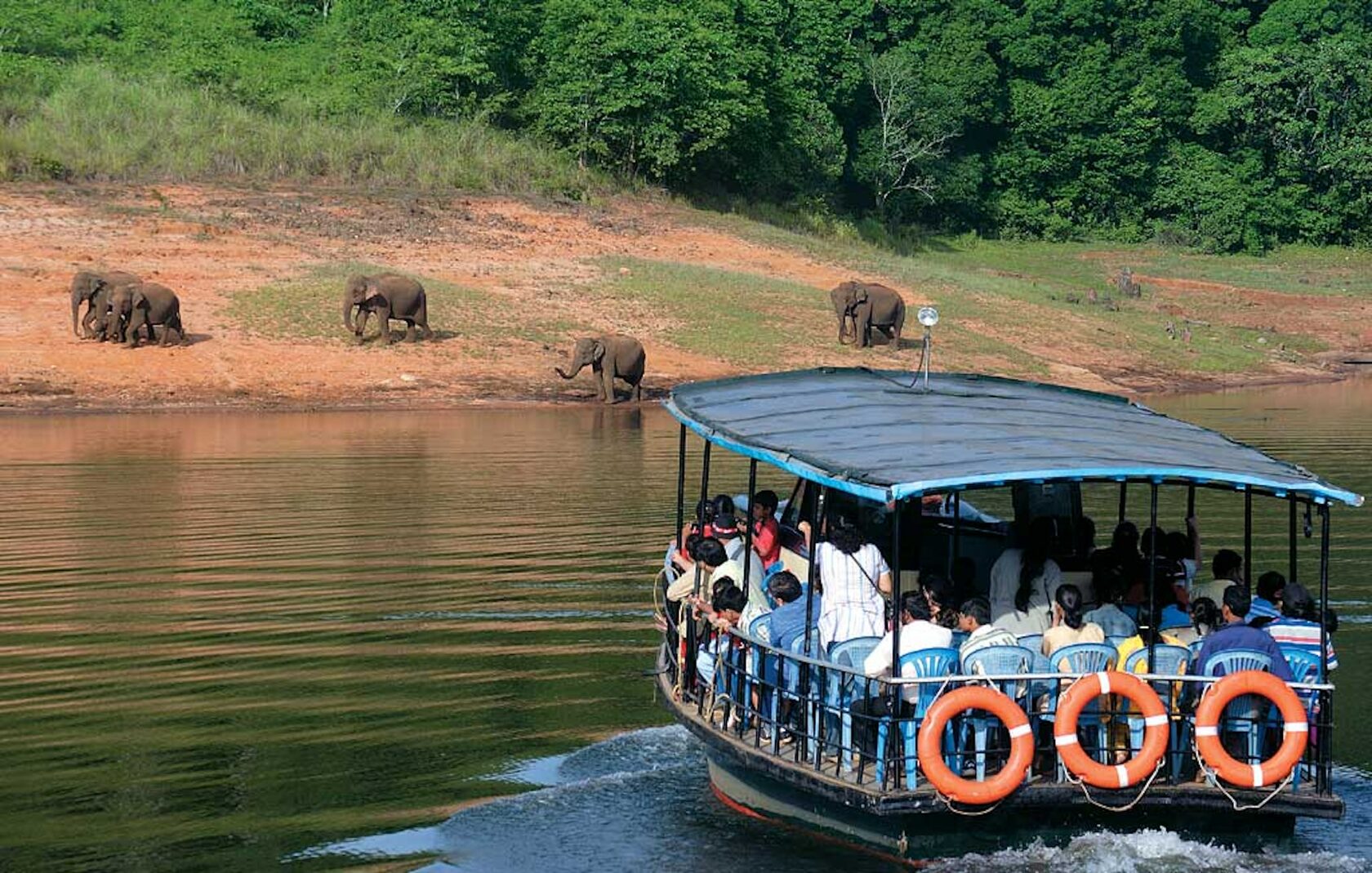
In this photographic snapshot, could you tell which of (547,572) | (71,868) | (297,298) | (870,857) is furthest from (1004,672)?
(297,298)

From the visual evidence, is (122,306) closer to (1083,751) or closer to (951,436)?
(951,436)

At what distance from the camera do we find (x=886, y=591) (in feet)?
40.5

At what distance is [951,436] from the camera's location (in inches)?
477

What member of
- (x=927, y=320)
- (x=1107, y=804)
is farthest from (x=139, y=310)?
(x=1107, y=804)

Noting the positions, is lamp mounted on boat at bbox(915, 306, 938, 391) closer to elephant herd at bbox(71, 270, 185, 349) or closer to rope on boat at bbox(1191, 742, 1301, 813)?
rope on boat at bbox(1191, 742, 1301, 813)

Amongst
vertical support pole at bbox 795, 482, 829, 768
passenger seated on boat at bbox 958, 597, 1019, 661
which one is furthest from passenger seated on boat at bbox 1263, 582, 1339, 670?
vertical support pole at bbox 795, 482, 829, 768

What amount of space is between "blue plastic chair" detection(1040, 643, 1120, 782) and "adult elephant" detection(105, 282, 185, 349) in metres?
29.8

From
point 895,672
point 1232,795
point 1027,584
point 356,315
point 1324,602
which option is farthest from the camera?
point 356,315

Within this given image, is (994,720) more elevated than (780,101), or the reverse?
(780,101)

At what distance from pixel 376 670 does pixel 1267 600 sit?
24.7 feet

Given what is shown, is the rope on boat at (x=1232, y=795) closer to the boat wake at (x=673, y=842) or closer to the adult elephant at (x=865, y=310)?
the boat wake at (x=673, y=842)

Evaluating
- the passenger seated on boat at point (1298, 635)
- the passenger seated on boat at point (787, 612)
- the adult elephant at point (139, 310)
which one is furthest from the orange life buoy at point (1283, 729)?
the adult elephant at point (139, 310)

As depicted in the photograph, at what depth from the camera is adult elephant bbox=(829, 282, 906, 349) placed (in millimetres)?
43719

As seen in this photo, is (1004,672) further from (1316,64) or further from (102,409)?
(1316,64)
